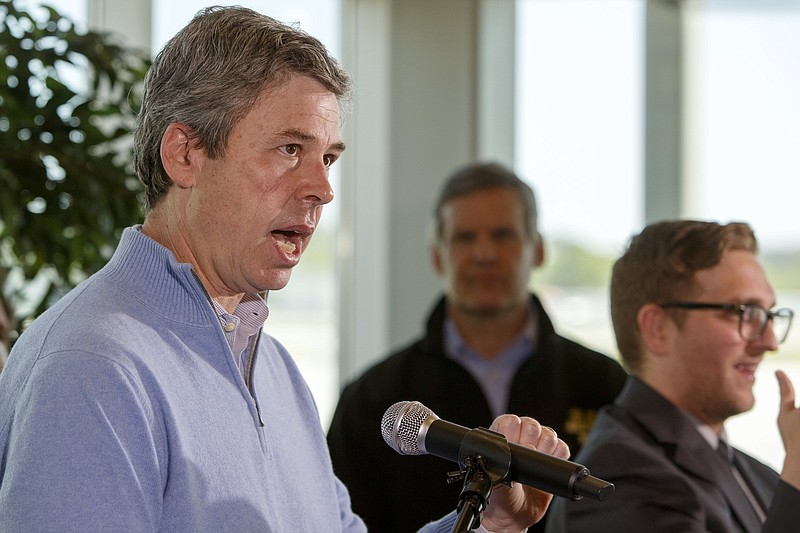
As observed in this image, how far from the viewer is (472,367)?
295 cm

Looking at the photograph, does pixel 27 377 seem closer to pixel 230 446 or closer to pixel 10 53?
pixel 230 446

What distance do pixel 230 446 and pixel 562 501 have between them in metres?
0.95

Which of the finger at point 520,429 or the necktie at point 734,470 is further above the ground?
the finger at point 520,429

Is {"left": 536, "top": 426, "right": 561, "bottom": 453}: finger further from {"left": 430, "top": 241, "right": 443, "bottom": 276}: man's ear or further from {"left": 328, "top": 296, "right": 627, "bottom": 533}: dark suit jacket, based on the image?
{"left": 430, "top": 241, "right": 443, "bottom": 276}: man's ear

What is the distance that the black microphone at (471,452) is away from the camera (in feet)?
3.45

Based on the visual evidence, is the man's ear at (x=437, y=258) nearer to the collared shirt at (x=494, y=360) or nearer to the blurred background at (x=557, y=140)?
the collared shirt at (x=494, y=360)

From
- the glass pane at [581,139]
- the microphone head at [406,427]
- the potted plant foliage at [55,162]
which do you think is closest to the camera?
the microphone head at [406,427]

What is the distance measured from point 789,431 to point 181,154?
1232mm

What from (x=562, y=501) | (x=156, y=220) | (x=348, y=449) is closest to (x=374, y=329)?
(x=348, y=449)

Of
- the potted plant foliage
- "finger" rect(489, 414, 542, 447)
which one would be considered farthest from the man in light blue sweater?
the potted plant foliage

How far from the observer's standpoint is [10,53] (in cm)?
211

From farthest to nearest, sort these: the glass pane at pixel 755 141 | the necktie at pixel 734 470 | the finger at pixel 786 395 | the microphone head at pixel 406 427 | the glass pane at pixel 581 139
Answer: the glass pane at pixel 581 139
the glass pane at pixel 755 141
the necktie at pixel 734 470
the finger at pixel 786 395
the microphone head at pixel 406 427

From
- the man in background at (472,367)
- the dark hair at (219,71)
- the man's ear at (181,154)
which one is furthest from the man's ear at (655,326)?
the man's ear at (181,154)

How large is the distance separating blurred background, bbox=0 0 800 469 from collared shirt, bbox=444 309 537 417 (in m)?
1.13
